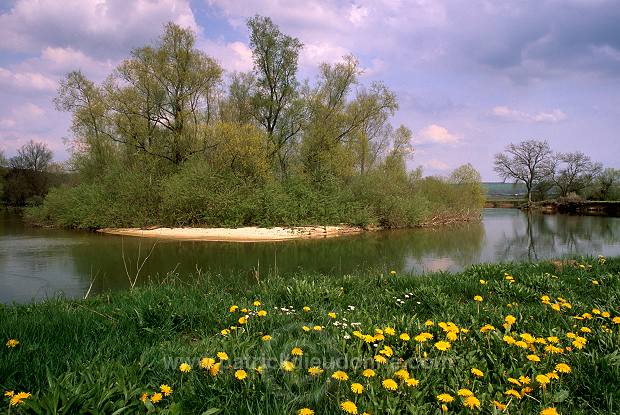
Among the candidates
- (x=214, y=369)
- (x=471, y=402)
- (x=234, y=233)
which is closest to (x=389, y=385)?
(x=471, y=402)

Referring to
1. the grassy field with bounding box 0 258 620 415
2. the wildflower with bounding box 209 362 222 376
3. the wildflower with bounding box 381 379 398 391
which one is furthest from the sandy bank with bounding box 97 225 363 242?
the wildflower with bounding box 381 379 398 391

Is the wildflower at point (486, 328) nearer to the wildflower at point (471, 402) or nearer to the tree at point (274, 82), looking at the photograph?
the wildflower at point (471, 402)

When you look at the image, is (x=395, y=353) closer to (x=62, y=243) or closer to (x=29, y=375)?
(x=29, y=375)

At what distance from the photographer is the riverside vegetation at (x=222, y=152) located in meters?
27.1

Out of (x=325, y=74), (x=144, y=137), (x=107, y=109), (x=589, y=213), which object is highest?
(x=325, y=74)

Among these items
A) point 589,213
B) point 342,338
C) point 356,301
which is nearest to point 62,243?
point 356,301

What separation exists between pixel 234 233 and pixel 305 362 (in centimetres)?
2183

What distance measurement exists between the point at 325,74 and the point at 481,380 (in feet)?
108

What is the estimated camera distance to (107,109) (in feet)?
94.5

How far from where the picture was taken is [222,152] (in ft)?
91.2

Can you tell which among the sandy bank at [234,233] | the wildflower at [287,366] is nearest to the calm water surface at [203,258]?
the sandy bank at [234,233]

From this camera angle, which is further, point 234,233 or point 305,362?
point 234,233

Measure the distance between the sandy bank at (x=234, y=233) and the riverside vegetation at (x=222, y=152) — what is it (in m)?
1.27

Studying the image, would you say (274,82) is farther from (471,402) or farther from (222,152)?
(471,402)
